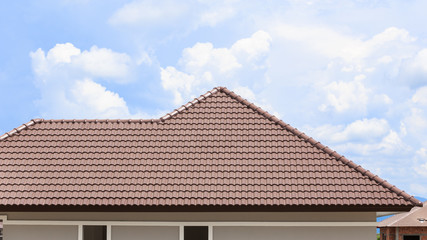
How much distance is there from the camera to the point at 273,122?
1408 cm

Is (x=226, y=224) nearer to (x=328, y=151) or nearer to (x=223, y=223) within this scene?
(x=223, y=223)

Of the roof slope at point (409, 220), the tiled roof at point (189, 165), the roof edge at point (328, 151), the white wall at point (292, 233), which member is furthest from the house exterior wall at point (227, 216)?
the roof slope at point (409, 220)

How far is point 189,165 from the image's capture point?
12.5 metres

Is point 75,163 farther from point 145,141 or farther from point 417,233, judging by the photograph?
point 417,233

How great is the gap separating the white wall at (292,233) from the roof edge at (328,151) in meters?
1.04

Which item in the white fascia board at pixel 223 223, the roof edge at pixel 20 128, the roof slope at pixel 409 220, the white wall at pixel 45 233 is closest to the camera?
the white fascia board at pixel 223 223

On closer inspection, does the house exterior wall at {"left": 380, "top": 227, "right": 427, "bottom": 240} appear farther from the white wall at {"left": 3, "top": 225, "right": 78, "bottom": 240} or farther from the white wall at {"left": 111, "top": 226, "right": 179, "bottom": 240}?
the white wall at {"left": 3, "top": 225, "right": 78, "bottom": 240}

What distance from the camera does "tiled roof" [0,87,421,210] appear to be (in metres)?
11.5

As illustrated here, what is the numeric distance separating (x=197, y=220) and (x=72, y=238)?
9.77 ft

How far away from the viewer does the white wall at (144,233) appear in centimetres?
1185

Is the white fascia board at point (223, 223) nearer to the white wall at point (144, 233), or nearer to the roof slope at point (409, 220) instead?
the white wall at point (144, 233)

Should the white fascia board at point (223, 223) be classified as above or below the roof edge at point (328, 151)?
below

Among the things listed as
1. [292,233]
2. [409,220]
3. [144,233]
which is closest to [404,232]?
[409,220]

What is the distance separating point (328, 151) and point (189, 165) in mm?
3507
